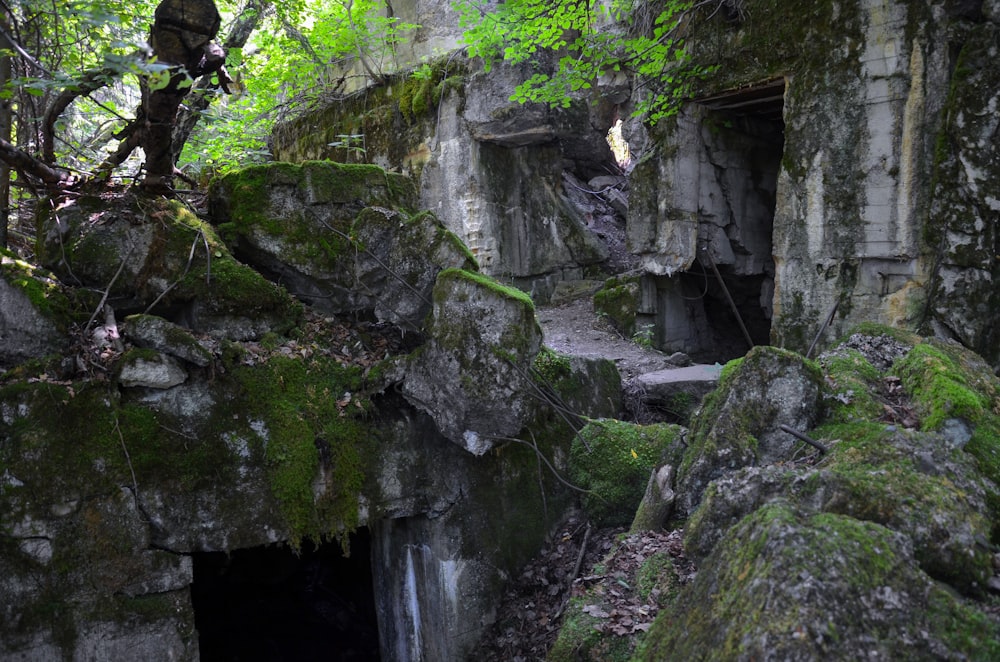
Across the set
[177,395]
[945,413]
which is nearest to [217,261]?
[177,395]

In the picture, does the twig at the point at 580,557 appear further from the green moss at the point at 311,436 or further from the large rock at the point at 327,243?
the large rock at the point at 327,243

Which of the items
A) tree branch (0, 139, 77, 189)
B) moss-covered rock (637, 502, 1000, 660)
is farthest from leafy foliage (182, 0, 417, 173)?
moss-covered rock (637, 502, 1000, 660)

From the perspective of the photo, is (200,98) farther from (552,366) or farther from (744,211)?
(744,211)

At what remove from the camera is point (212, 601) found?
Result: 776cm

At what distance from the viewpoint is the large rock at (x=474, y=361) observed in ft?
17.6

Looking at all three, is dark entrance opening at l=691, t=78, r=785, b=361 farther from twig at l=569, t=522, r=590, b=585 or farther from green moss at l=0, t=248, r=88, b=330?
green moss at l=0, t=248, r=88, b=330

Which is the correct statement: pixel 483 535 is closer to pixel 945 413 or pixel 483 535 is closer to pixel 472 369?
pixel 472 369

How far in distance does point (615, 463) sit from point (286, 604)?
4284mm

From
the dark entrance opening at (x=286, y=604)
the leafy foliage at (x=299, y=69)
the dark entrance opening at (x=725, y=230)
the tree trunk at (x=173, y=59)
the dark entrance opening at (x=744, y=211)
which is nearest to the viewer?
the tree trunk at (x=173, y=59)

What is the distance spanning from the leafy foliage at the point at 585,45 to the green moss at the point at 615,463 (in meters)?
4.42

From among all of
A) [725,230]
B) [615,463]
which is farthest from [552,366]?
[725,230]

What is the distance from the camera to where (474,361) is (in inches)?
211

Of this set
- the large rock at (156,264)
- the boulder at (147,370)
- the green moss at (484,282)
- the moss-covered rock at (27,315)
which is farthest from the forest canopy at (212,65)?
the green moss at (484,282)

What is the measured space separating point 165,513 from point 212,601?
Answer: 3.60m
